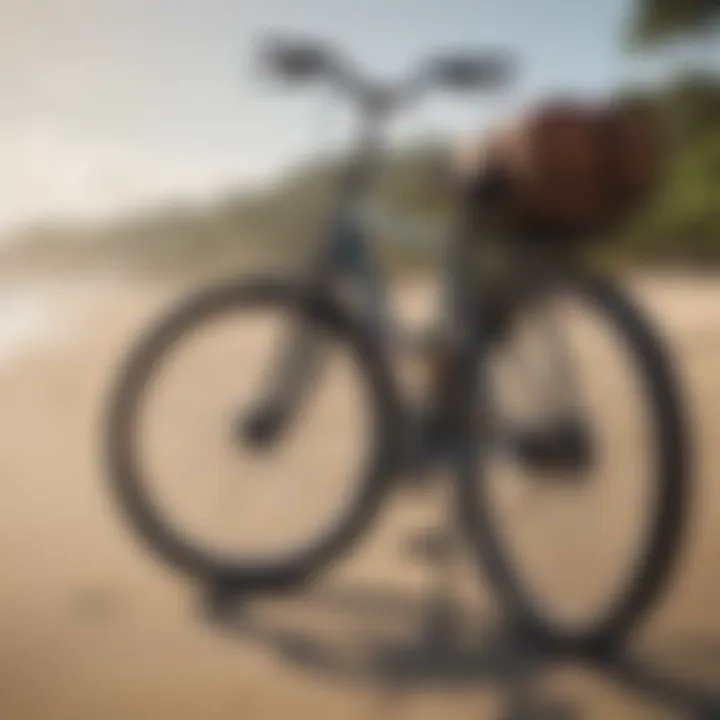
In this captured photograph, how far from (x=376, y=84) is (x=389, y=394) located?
10.8 inches

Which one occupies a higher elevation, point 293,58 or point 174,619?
point 293,58

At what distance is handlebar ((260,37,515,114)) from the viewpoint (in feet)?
3.44

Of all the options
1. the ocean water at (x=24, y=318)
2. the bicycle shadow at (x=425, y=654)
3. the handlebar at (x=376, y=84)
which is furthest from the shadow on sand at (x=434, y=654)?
the handlebar at (x=376, y=84)

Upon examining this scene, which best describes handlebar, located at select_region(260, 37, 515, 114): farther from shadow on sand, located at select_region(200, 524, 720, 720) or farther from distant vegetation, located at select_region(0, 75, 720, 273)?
shadow on sand, located at select_region(200, 524, 720, 720)

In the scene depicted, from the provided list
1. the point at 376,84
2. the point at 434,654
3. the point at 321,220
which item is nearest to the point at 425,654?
the point at 434,654

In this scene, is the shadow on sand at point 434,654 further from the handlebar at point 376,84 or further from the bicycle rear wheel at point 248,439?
the handlebar at point 376,84

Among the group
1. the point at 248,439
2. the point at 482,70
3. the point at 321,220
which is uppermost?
the point at 482,70

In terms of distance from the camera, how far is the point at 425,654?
110 centimetres

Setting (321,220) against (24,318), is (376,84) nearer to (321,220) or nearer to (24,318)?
(321,220)

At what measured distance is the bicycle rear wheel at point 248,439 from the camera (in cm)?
108

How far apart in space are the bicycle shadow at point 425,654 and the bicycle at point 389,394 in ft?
0.09

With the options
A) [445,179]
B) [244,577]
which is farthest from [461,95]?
[244,577]

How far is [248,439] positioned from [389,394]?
0.45 feet

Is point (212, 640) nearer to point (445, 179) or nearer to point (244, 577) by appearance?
point (244, 577)
